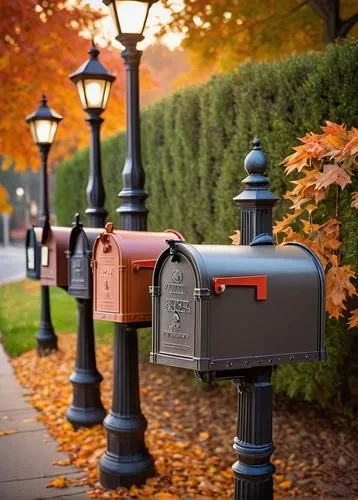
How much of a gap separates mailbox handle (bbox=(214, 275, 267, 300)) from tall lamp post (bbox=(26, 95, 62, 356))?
551 cm

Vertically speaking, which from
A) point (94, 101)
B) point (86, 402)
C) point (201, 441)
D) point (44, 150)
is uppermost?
point (94, 101)

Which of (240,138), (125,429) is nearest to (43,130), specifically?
(240,138)

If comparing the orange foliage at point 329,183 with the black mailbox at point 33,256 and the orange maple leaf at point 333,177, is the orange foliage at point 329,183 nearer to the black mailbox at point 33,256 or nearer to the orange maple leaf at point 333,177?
the orange maple leaf at point 333,177

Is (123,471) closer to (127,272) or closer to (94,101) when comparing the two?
(127,272)

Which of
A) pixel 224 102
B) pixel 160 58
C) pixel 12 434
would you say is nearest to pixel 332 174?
pixel 224 102

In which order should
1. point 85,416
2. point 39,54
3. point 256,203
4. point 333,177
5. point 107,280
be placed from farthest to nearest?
point 39,54
point 85,416
point 107,280
point 333,177
point 256,203

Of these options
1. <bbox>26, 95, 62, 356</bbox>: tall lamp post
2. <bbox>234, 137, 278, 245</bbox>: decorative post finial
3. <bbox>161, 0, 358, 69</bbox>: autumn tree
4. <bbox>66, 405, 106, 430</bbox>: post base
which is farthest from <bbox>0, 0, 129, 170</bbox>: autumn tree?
<bbox>234, 137, 278, 245</bbox>: decorative post finial

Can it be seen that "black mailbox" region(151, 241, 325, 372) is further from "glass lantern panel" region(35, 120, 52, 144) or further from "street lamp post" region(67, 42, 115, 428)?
"glass lantern panel" region(35, 120, 52, 144)

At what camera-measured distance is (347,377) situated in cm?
567

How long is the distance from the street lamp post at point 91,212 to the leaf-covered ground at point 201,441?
0.18 meters

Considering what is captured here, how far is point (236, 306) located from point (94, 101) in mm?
3608

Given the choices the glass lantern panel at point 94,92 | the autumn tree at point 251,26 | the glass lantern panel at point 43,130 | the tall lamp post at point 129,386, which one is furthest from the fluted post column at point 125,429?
the autumn tree at point 251,26

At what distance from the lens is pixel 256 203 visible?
3.51m

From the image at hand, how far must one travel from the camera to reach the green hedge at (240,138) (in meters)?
5.11
